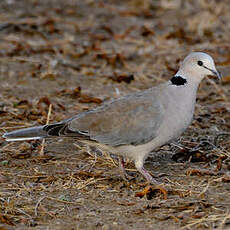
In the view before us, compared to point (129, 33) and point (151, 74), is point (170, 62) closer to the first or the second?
point (151, 74)

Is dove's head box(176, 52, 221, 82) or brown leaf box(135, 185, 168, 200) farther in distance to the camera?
dove's head box(176, 52, 221, 82)

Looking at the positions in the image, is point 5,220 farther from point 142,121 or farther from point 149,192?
point 142,121

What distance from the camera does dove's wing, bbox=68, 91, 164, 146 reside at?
424 centimetres

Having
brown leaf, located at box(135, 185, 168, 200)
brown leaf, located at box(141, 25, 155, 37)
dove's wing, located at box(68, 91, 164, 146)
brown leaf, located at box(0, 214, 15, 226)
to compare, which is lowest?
brown leaf, located at box(141, 25, 155, 37)

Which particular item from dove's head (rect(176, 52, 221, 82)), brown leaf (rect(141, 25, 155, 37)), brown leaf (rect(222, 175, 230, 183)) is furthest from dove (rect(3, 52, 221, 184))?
brown leaf (rect(141, 25, 155, 37))

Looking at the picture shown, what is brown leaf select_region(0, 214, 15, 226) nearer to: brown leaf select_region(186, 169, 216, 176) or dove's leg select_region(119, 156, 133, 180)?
dove's leg select_region(119, 156, 133, 180)

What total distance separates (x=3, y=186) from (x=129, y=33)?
206 inches

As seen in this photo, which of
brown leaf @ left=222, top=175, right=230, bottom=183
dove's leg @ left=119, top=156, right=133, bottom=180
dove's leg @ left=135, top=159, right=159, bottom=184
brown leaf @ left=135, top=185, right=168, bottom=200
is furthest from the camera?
dove's leg @ left=119, top=156, right=133, bottom=180

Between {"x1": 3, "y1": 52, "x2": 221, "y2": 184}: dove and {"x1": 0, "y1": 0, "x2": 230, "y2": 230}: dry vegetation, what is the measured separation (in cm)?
27

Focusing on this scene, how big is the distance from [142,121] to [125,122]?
13 centimetres

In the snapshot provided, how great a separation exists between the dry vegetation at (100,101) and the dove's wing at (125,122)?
0.31m

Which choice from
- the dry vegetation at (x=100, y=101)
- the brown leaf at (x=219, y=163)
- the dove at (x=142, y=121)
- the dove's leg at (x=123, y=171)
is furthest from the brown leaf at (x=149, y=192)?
the brown leaf at (x=219, y=163)

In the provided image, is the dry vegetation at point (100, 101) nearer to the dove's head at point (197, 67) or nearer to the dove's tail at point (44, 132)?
the dove's tail at point (44, 132)

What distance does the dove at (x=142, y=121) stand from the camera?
4219 millimetres
